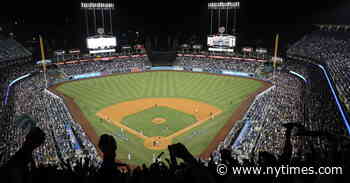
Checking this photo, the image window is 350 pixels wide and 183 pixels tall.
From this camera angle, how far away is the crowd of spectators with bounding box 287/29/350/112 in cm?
2584

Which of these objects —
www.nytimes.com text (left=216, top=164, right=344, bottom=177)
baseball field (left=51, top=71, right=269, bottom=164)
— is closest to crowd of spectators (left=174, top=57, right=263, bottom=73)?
baseball field (left=51, top=71, right=269, bottom=164)

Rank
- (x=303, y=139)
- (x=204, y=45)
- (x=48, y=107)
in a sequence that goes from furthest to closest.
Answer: (x=204, y=45) → (x=48, y=107) → (x=303, y=139)

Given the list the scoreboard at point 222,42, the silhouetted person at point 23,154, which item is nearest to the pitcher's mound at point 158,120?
the silhouetted person at point 23,154

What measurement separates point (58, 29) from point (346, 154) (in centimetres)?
5818

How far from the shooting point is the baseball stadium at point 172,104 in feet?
12.1

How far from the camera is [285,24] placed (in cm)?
5338

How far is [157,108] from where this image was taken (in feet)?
109

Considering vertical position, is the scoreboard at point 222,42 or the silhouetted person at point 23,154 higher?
the scoreboard at point 222,42

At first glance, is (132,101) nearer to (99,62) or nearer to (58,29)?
(99,62)

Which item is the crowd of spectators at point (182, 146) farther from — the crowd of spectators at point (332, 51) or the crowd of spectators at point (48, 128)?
the crowd of spectators at point (332, 51)

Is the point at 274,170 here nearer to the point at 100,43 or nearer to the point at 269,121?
the point at 269,121

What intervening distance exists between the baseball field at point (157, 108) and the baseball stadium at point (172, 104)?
17cm

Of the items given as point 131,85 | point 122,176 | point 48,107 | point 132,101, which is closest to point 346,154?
point 122,176

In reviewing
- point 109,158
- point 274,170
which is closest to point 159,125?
point 274,170
